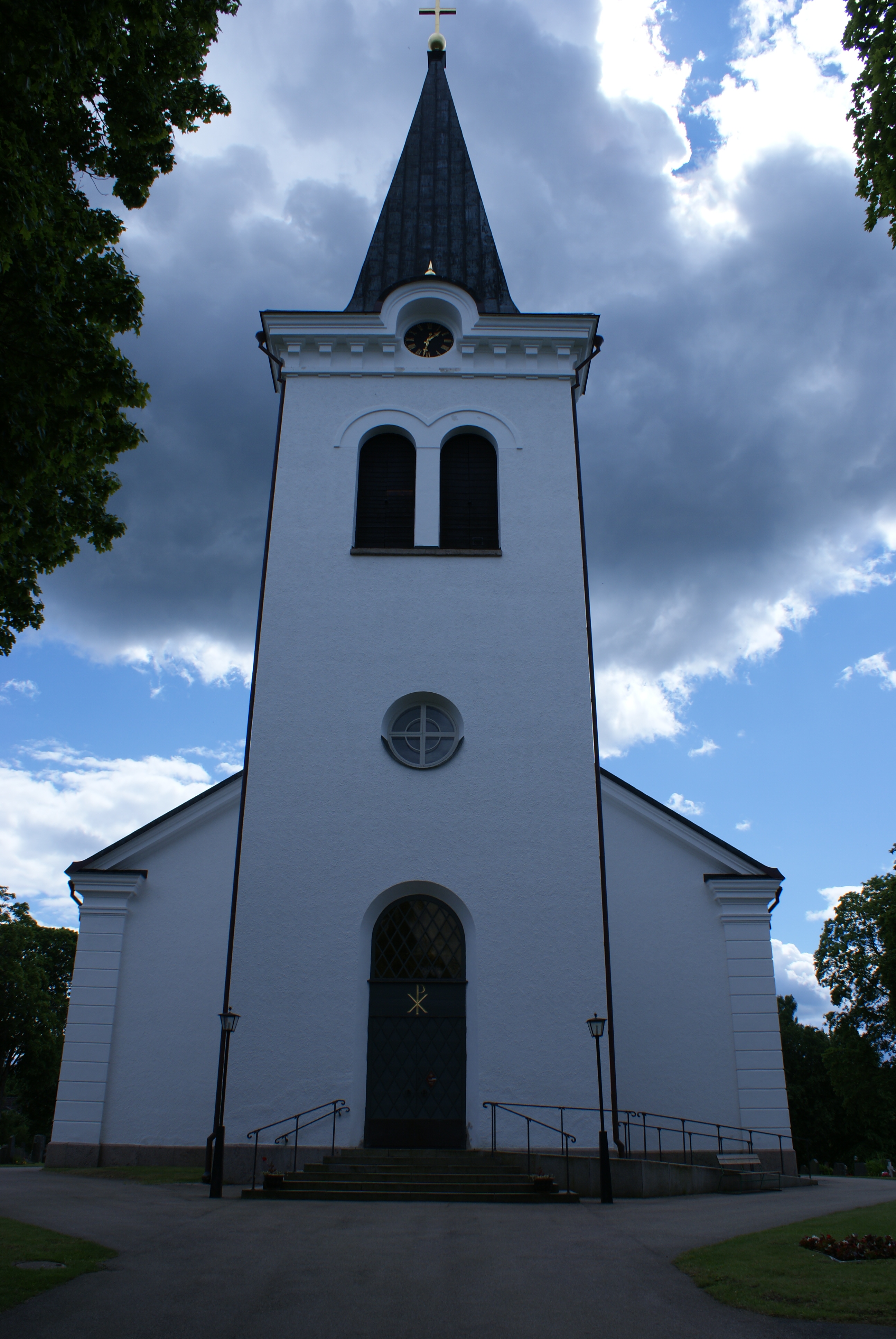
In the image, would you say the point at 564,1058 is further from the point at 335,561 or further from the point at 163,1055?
the point at 335,561

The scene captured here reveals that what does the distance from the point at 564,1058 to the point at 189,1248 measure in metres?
7.71

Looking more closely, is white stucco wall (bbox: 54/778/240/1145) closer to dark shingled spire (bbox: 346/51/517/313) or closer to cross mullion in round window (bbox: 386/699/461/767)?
cross mullion in round window (bbox: 386/699/461/767)

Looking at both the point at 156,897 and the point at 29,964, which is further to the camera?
the point at 29,964

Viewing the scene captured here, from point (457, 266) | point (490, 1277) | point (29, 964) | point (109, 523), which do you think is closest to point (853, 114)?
point (109, 523)

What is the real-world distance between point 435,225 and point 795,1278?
21860 millimetres

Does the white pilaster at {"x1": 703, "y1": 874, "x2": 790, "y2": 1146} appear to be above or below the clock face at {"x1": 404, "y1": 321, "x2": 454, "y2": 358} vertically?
below

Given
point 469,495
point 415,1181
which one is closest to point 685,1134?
point 415,1181

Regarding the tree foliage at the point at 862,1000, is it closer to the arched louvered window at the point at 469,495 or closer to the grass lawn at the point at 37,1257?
the arched louvered window at the point at 469,495

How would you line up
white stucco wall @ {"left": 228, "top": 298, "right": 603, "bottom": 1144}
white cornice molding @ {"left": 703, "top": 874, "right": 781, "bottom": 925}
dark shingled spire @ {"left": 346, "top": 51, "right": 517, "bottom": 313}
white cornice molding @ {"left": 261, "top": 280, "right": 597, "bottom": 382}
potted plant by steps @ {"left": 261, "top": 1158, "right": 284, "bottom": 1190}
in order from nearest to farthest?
potted plant by steps @ {"left": 261, "top": 1158, "right": 284, "bottom": 1190} → white stucco wall @ {"left": 228, "top": 298, "right": 603, "bottom": 1144} → white cornice molding @ {"left": 703, "top": 874, "right": 781, "bottom": 925} → white cornice molding @ {"left": 261, "top": 280, "right": 597, "bottom": 382} → dark shingled spire @ {"left": 346, "top": 51, "right": 517, "bottom": 313}

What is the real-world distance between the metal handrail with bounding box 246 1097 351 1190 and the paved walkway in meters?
2.41

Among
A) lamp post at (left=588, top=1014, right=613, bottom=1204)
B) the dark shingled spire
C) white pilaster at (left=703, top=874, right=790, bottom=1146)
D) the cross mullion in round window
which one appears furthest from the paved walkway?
the dark shingled spire

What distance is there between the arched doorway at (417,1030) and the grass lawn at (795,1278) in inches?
271

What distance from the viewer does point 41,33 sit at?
679 cm

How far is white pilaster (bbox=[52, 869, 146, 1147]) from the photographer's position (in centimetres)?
1630
